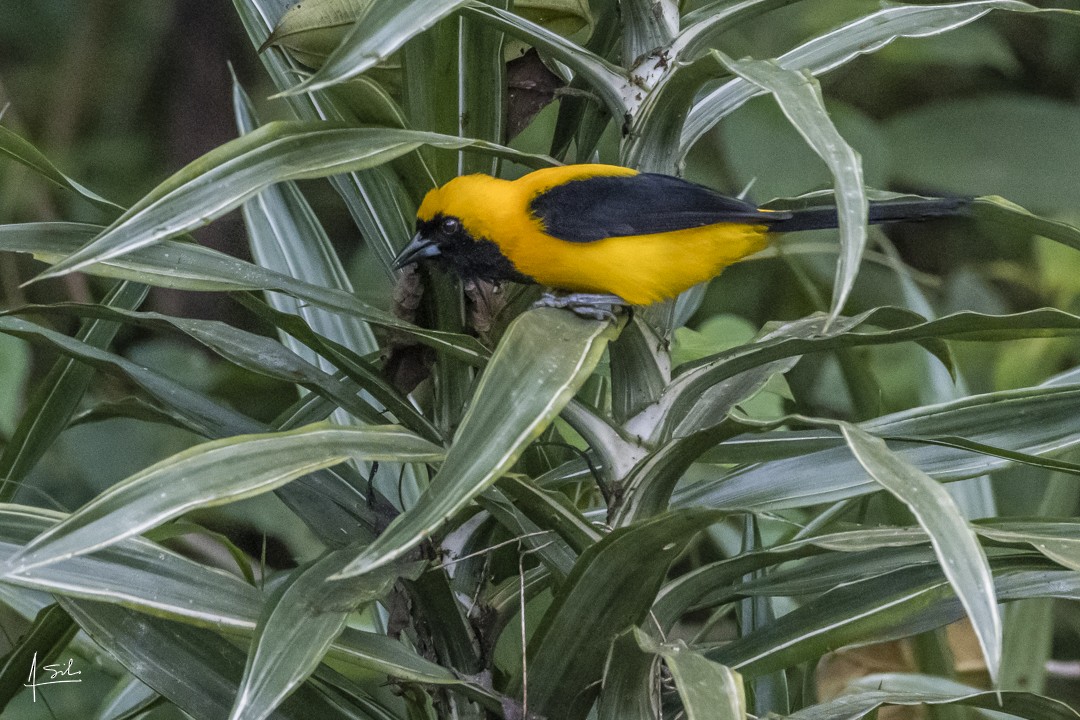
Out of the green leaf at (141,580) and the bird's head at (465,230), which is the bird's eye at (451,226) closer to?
the bird's head at (465,230)

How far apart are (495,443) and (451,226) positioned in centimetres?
51

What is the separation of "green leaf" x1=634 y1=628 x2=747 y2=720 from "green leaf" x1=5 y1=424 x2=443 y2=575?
0.23 metres

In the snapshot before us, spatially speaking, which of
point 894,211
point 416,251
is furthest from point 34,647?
point 894,211

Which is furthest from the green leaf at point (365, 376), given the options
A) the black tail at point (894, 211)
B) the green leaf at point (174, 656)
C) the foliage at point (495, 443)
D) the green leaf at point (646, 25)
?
the black tail at point (894, 211)

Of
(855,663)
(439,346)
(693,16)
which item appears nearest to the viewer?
(439,346)

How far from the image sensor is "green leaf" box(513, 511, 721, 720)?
0.77m

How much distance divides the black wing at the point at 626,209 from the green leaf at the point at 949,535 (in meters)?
0.47

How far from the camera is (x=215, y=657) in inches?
36.0

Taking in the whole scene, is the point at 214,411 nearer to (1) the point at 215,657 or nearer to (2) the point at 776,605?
(1) the point at 215,657

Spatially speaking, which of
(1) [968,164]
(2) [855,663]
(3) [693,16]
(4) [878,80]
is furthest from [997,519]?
(4) [878,80]

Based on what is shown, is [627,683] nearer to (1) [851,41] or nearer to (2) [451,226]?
(2) [451,226]

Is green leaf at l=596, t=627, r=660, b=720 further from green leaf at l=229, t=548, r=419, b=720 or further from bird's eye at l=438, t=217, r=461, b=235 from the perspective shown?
bird's eye at l=438, t=217, r=461, b=235

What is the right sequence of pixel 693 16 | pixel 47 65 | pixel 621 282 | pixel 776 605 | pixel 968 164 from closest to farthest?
pixel 693 16 → pixel 621 282 → pixel 776 605 → pixel 968 164 → pixel 47 65

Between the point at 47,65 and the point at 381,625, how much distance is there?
2272mm
